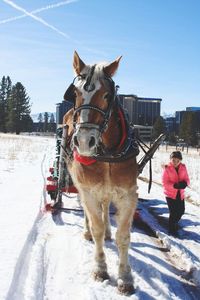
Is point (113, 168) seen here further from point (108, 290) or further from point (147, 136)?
point (147, 136)

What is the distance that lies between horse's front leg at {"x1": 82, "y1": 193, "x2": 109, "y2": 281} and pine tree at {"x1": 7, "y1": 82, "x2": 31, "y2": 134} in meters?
75.7

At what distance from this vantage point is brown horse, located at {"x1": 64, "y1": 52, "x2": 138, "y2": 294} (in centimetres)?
410

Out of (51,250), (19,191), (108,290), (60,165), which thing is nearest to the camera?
(108,290)

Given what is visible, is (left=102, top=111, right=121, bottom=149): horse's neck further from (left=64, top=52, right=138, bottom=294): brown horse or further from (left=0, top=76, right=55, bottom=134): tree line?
(left=0, top=76, right=55, bottom=134): tree line

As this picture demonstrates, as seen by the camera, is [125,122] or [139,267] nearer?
[125,122]

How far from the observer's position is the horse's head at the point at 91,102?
3840 millimetres

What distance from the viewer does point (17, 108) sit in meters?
79.0

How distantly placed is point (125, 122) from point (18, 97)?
76530mm

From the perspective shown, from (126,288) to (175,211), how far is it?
3083 mm

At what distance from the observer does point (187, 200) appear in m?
10.8

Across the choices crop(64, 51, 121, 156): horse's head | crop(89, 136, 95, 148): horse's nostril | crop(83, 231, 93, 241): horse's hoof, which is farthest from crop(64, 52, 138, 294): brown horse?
crop(83, 231, 93, 241): horse's hoof

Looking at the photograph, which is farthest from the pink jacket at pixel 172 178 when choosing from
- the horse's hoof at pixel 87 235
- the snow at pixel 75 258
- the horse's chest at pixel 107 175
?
the horse's chest at pixel 107 175

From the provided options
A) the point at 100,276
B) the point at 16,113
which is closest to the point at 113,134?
the point at 100,276

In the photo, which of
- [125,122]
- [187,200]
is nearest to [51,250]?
Result: [125,122]
